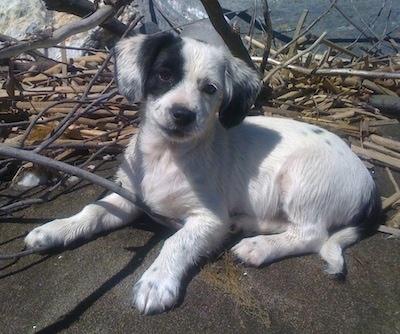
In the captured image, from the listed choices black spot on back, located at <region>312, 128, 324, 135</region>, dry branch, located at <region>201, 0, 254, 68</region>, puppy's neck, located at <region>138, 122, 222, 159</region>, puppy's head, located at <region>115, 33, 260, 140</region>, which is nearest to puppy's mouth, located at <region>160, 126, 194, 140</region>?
puppy's head, located at <region>115, 33, 260, 140</region>

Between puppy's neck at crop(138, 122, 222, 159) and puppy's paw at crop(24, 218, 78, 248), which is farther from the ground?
puppy's neck at crop(138, 122, 222, 159)

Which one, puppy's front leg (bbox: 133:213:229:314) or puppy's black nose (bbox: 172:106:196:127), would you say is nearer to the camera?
puppy's front leg (bbox: 133:213:229:314)

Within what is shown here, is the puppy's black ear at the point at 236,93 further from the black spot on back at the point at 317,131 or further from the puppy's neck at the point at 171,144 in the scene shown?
the black spot on back at the point at 317,131

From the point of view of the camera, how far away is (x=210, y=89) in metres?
3.04

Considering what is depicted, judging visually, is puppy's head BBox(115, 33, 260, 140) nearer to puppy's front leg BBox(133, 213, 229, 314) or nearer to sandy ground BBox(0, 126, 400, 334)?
puppy's front leg BBox(133, 213, 229, 314)

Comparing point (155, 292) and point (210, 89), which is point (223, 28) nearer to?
point (210, 89)

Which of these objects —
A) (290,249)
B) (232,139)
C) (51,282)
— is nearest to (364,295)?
(290,249)

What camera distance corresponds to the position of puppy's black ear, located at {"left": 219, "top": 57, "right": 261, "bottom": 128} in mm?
3135

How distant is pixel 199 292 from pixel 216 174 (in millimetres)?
819

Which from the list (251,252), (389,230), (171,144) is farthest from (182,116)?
(389,230)

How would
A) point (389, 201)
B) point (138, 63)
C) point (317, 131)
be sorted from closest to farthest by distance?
point (138, 63) < point (317, 131) < point (389, 201)

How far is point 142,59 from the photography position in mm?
3062

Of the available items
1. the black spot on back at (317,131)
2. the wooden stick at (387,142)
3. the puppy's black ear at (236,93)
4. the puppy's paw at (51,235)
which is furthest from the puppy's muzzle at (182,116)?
the wooden stick at (387,142)

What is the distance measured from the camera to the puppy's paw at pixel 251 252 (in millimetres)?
3062
